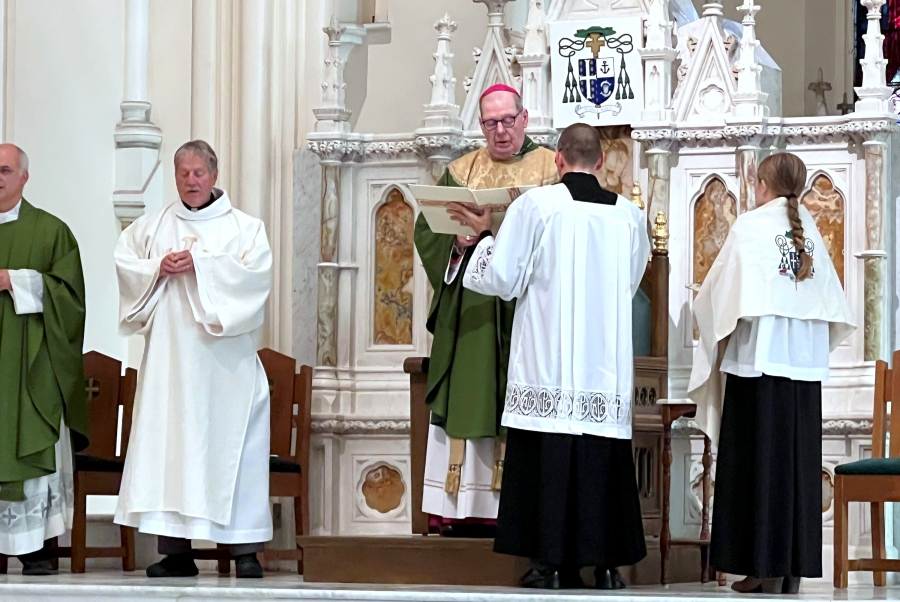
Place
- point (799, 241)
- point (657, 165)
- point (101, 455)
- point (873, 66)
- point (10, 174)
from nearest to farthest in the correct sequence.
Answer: point (799, 241)
point (10, 174)
point (101, 455)
point (873, 66)
point (657, 165)

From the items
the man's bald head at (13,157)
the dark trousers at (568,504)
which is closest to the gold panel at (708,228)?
the dark trousers at (568,504)

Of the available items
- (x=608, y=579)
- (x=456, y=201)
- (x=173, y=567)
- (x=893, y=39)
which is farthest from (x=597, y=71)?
(x=893, y=39)

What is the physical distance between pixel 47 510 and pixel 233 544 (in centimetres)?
85

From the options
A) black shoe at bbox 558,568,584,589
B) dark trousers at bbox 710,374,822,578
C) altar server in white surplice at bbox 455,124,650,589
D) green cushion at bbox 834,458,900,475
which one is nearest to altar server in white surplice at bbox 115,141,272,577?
altar server in white surplice at bbox 455,124,650,589

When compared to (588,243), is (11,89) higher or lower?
higher

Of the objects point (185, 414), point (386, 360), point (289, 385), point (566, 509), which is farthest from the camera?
point (386, 360)

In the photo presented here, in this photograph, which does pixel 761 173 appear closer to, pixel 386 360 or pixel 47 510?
pixel 386 360

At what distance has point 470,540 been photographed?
21.5ft

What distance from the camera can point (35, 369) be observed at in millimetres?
7293

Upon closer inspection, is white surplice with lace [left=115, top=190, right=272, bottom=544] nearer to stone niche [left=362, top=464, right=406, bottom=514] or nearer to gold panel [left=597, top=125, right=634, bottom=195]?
stone niche [left=362, top=464, right=406, bottom=514]

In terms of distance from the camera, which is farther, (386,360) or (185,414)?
(386,360)

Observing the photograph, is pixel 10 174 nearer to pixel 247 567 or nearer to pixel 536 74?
pixel 247 567

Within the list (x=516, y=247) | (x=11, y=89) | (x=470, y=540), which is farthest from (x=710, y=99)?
(x=11, y=89)

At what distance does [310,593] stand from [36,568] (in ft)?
5.98
